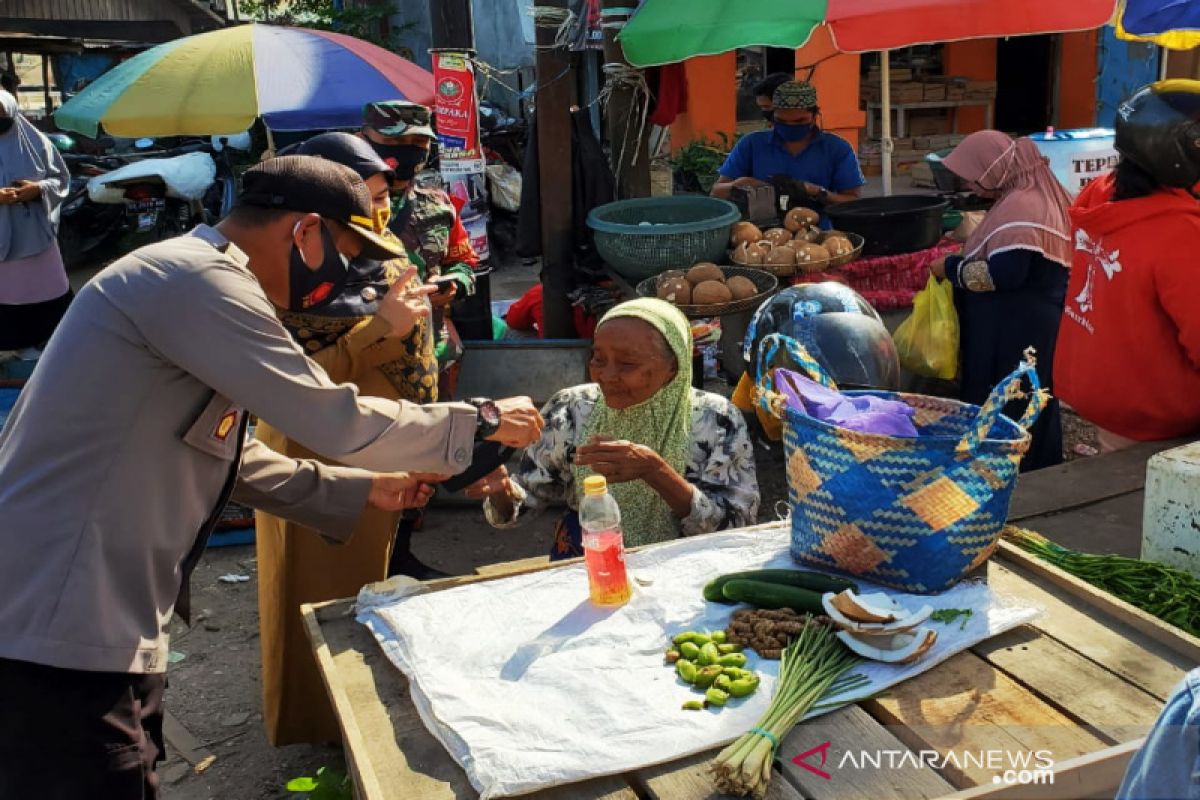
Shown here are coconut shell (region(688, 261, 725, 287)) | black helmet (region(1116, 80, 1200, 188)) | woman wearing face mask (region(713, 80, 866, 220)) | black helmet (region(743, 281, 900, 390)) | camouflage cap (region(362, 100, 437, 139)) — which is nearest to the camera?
black helmet (region(1116, 80, 1200, 188))

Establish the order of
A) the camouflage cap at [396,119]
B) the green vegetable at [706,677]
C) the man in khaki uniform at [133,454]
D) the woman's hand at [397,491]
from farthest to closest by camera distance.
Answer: the camouflage cap at [396,119] → the woman's hand at [397,491] → the man in khaki uniform at [133,454] → the green vegetable at [706,677]

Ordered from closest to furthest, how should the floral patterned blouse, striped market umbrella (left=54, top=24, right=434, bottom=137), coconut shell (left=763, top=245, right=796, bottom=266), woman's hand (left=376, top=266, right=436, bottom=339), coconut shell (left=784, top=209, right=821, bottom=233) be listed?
1. the floral patterned blouse
2. woman's hand (left=376, top=266, right=436, bottom=339)
3. coconut shell (left=763, top=245, right=796, bottom=266)
4. striped market umbrella (left=54, top=24, right=434, bottom=137)
5. coconut shell (left=784, top=209, right=821, bottom=233)

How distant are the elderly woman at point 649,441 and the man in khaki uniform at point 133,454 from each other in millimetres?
928

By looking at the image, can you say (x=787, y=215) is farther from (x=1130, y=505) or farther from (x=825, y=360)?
(x=1130, y=505)

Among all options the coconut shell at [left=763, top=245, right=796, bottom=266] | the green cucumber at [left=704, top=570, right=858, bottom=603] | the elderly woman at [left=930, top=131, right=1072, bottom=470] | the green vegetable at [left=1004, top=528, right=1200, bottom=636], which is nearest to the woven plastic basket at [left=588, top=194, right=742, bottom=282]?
the coconut shell at [left=763, top=245, right=796, bottom=266]

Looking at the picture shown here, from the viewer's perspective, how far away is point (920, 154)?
42.4ft

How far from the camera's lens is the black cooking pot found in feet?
19.3

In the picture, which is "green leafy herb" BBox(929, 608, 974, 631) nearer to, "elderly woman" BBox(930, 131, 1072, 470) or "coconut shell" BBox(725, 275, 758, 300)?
"elderly woman" BBox(930, 131, 1072, 470)

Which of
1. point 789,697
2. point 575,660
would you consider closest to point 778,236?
point 575,660

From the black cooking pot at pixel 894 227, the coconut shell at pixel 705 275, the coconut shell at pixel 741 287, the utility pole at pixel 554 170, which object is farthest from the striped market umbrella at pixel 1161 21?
the utility pole at pixel 554 170

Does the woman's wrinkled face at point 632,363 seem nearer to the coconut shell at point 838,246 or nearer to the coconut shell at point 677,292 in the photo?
the coconut shell at point 677,292

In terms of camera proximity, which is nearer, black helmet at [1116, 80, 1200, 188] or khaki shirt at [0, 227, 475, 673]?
khaki shirt at [0, 227, 475, 673]

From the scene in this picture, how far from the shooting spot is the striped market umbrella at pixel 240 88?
5887mm

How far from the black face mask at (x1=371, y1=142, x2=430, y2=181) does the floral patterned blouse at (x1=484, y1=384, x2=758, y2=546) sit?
1.81 m
